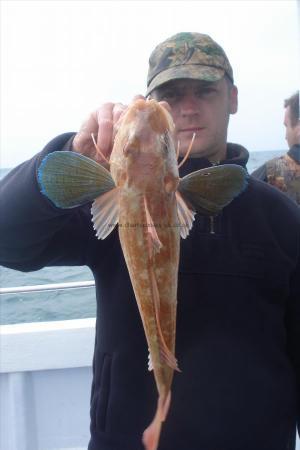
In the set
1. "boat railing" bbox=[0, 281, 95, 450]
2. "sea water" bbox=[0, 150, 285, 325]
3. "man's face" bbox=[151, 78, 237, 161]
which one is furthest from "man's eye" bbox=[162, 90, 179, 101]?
"sea water" bbox=[0, 150, 285, 325]

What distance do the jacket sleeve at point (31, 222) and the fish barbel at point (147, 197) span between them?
0.28 meters

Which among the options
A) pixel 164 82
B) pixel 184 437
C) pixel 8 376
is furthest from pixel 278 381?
pixel 8 376

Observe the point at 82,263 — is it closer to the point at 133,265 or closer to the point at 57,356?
the point at 133,265

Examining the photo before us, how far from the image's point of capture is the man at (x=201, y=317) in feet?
Result: 6.99

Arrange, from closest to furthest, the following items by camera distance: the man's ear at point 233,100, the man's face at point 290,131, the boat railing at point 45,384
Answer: the man's ear at point 233,100, the boat railing at point 45,384, the man's face at point 290,131

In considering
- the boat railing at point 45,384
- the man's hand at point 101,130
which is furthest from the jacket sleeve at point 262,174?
the man's hand at point 101,130

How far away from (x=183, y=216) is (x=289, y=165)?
12.3 feet

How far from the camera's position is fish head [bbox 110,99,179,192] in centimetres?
162

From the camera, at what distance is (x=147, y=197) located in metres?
1.63

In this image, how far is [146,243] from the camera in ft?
5.48

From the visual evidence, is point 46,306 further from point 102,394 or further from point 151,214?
point 151,214

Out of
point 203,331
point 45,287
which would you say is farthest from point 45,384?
point 203,331

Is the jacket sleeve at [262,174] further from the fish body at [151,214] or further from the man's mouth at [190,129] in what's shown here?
the fish body at [151,214]

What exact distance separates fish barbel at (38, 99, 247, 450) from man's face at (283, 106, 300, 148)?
3.80 metres
